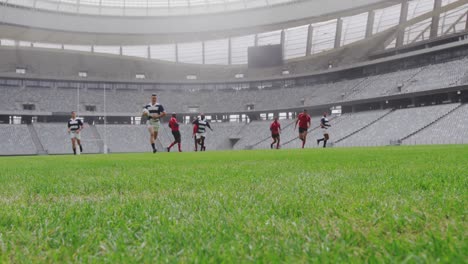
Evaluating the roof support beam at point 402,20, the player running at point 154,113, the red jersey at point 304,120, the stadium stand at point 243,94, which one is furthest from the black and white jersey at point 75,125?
the roof support beam at point 402,20

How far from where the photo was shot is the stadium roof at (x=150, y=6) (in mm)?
50125

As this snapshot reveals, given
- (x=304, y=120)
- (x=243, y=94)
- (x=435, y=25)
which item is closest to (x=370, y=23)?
(x=435, y=25)

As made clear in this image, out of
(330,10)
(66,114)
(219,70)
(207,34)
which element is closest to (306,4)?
(330,10)

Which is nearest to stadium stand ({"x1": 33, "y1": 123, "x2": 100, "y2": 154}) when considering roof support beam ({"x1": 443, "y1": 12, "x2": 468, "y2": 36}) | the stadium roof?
the stadium roof

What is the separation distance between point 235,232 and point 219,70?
6345 cm

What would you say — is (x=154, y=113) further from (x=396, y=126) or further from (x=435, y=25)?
(x=435, y=25)

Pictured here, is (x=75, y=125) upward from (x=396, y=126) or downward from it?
upward

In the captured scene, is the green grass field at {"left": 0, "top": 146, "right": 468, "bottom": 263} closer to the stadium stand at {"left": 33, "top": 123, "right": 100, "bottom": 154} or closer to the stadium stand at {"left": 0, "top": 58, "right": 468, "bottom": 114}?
the stadium stand at {"left": 0, "top": 58, "right": 468, "bottom": 114}

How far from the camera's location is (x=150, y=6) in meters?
53.8

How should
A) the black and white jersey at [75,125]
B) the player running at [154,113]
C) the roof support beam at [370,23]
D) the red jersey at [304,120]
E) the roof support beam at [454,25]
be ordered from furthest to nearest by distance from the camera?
1. the roof support beam at [370,23]
2. the roof support beam at [454,25]
3. the red jersey at [304,120]
4. the black and white jersey at [75,125]
5. the player running at [154,113]

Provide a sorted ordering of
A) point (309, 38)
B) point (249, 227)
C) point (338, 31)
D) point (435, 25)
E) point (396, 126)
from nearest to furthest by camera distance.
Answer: point (249, 227), point (396, 126), point (435, 25), point (338, 31), point (309, 38)

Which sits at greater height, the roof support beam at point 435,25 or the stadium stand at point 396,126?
the roof support beam at point 435,25

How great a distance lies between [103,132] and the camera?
5169cm

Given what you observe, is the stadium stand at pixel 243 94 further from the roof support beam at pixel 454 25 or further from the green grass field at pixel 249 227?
the green grass field at pixel 249 227
